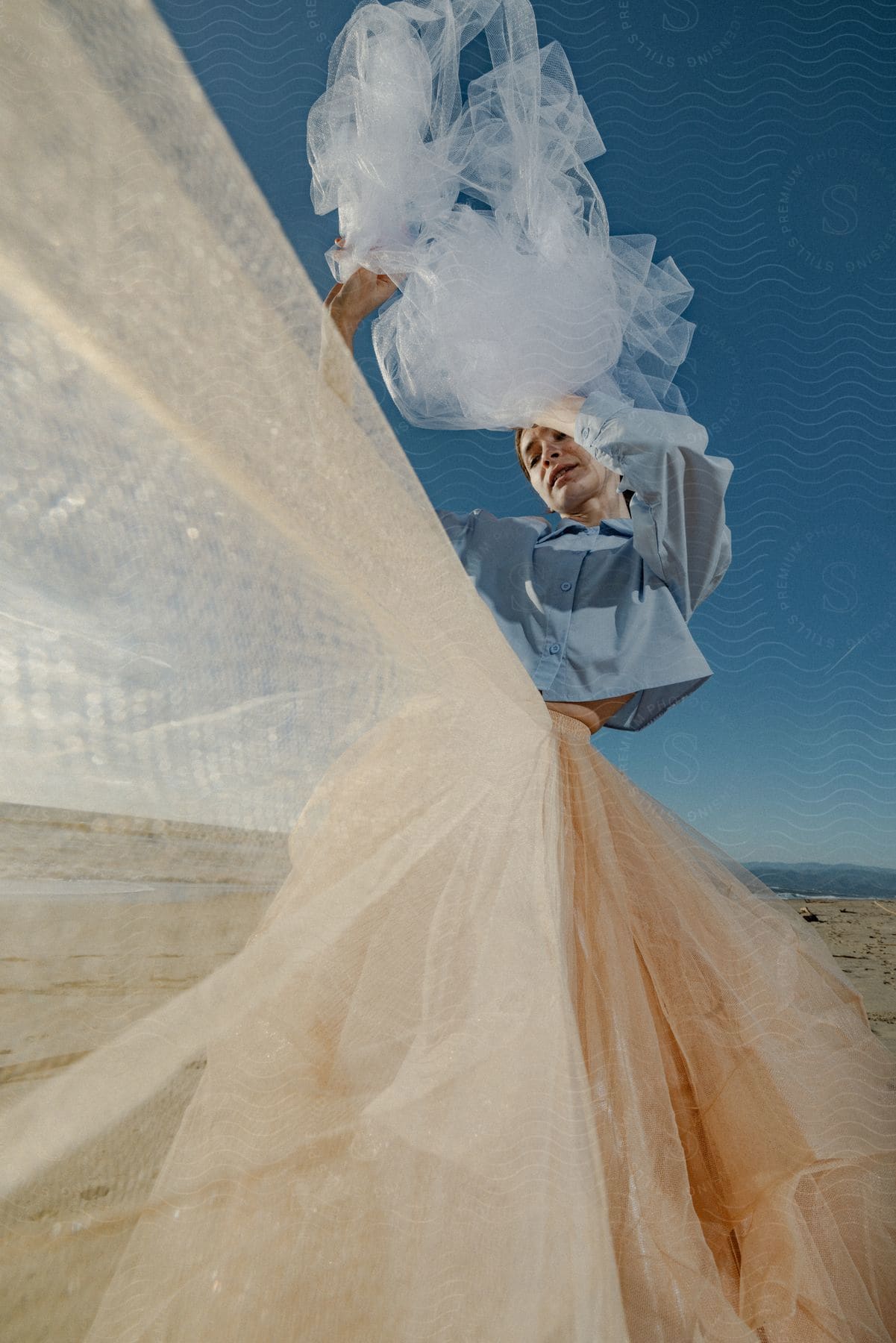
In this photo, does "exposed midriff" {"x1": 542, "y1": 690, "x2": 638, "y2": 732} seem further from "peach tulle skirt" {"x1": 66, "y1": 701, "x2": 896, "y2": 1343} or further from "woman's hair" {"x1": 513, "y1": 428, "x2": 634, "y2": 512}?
"woman's hair" {"x1": 513, "y1": 428, "x2": 634, "y2": 512}

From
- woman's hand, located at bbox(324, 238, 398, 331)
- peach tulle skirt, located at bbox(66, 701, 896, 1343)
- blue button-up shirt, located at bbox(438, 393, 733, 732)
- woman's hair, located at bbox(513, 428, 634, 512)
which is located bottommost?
peach tulle skirt, located at bbox(66, 701, 896, 1343)

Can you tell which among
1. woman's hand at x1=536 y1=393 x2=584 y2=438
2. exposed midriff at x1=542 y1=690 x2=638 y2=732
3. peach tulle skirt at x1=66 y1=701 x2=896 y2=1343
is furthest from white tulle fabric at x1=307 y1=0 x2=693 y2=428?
peach tulle skirt at x1=66 y1=701 x2=896 y2=1343

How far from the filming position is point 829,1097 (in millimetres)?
1008

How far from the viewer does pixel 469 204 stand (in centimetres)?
129

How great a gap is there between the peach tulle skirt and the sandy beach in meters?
0.05

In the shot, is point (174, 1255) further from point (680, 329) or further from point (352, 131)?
point (680, 329)

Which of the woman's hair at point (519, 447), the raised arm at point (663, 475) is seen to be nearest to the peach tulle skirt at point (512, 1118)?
the raised arm at point (663, 475)

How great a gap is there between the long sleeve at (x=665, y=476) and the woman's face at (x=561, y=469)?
231mm

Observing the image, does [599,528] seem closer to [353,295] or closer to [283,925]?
[353,295]

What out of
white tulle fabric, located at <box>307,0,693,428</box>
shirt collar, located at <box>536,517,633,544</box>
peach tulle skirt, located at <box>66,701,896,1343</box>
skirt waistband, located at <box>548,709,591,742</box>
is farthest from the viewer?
shirt collar, located at <box>536,517,633,544</box>

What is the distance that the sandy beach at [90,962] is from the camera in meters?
0.77

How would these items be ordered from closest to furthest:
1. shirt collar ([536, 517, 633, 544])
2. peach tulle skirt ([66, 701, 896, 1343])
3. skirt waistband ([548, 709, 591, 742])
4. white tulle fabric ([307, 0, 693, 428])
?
1. peach tulle skirt ([66, 701, 896, 1343])
2. white tulle fabric ([307, 0, 693, 428])
3. skirt waistband ([548, 709, 591, 742])
4. shirt collar ([536, 517, 633, 544])

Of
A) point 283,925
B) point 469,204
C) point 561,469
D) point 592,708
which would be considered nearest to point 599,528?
point 561,469

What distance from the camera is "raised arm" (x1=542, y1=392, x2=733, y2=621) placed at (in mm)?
1216
